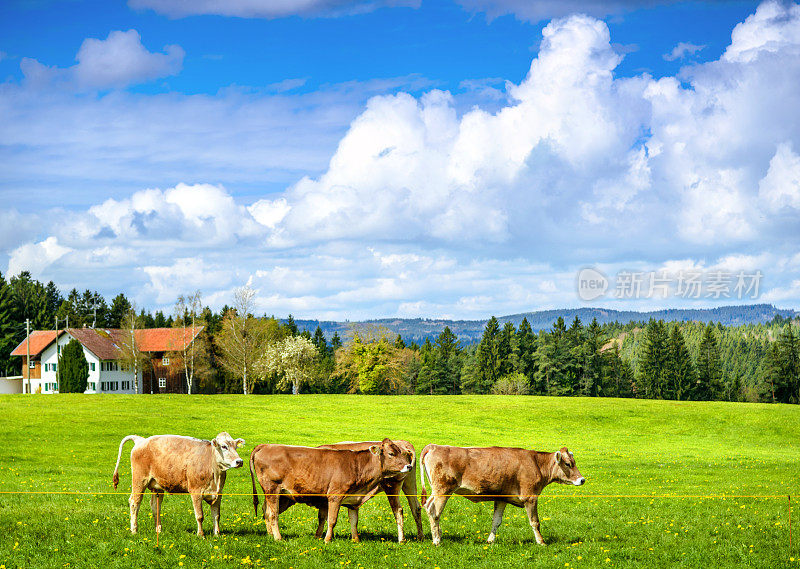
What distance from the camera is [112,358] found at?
96000 mm

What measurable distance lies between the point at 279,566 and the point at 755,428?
48.2 metres

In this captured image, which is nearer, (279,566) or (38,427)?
(279,566)

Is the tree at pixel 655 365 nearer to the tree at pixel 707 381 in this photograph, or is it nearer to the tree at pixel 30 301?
the tree at pixel 707 381

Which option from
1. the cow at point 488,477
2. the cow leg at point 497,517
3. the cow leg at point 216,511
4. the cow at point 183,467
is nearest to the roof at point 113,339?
the cow at point 183,467

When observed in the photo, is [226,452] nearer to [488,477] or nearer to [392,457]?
[392,457]

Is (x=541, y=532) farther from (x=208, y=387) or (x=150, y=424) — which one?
(x=208, y=387)

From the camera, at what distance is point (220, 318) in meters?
115

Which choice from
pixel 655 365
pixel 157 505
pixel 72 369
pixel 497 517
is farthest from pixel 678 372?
pixel 157 505

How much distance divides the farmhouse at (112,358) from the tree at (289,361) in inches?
401

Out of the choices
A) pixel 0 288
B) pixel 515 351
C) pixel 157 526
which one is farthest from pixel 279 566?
pixel 0 288

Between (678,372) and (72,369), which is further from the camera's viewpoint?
(678,372)

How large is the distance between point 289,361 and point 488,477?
82.1 metres

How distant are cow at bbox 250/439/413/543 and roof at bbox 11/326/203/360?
263 feet

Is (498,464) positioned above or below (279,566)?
above
